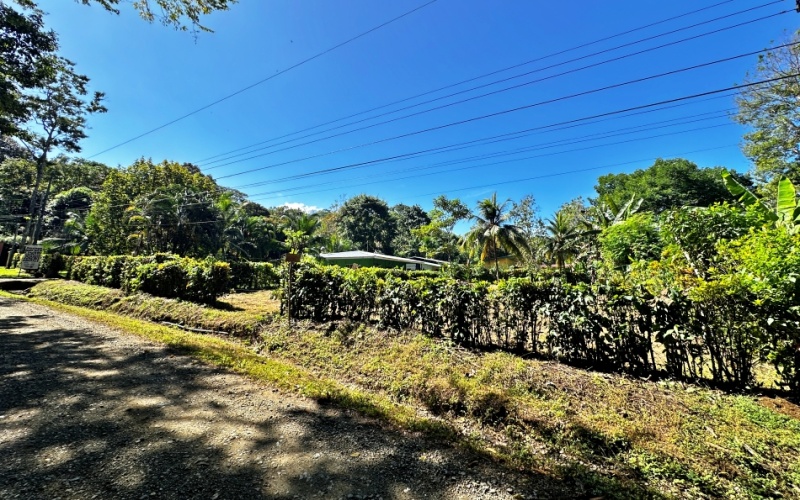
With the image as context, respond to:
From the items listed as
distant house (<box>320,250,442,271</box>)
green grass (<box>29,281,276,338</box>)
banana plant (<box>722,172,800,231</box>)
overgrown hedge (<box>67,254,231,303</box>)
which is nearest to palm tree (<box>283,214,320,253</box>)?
distant house (<box>320,250,442,271</box>)

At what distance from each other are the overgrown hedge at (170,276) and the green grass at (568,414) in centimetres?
467

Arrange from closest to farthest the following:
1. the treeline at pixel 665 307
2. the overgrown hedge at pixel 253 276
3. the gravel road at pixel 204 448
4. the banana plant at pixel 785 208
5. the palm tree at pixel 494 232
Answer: the gravel road at pixel 204 448 < the treeline at pixel 665 307 < the banana plant at pixel 785 208 < the overgrown hedge at pixel 253 276 < the palm tree at pixel 494 232

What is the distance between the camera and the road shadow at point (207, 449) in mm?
2293

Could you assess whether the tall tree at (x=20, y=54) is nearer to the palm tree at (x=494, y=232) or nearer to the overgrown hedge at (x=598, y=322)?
the overgrown hedge at (x=598, y=322)

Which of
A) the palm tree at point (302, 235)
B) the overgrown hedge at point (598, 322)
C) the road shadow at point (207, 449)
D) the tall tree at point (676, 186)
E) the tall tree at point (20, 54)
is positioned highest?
the tall tree at point (676, 186)

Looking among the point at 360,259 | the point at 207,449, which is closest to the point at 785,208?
the point at 207,449

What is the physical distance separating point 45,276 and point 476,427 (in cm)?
2374

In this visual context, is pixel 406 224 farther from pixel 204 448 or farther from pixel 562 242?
pixel 204 448

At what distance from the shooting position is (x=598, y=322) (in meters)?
4.57

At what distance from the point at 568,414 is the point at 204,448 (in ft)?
11.5

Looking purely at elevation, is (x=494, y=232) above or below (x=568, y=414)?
above

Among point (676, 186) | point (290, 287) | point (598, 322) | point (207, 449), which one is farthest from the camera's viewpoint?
point (676, 186)

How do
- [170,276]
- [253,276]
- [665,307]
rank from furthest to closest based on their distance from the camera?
[253,276], [170,276], [665,307]

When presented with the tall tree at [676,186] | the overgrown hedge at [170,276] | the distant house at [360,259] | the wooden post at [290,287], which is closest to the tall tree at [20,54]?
the overgrown hedge at [170,276]
